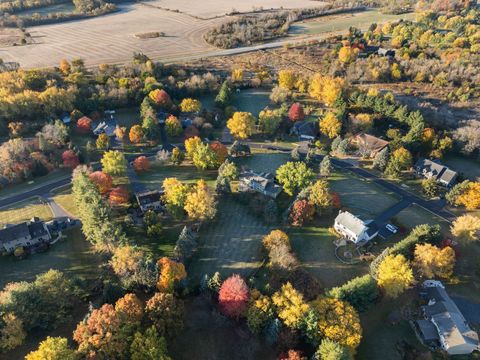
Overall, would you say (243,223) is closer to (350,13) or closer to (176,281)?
(176,281)

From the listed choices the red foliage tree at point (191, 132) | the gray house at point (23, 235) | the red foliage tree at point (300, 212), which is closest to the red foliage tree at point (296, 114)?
the red foliage tree at point (191, 132)

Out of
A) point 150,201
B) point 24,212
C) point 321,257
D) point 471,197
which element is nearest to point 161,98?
point 150,201

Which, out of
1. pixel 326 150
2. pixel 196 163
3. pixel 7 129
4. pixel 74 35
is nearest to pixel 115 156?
pixel 196 163

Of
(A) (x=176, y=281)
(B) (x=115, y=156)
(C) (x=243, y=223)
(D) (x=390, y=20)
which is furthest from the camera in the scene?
(D) (x=390, y=20)

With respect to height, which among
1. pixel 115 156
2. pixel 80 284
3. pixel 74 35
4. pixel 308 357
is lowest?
pixel 308 357

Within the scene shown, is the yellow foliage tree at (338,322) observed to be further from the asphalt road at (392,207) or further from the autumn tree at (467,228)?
the autumn tree at (467,228)

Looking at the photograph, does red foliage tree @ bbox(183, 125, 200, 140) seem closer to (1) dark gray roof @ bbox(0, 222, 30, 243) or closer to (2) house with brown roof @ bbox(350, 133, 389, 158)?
(2) house with brown roof @ bbox(350, 133, 389, 158)
